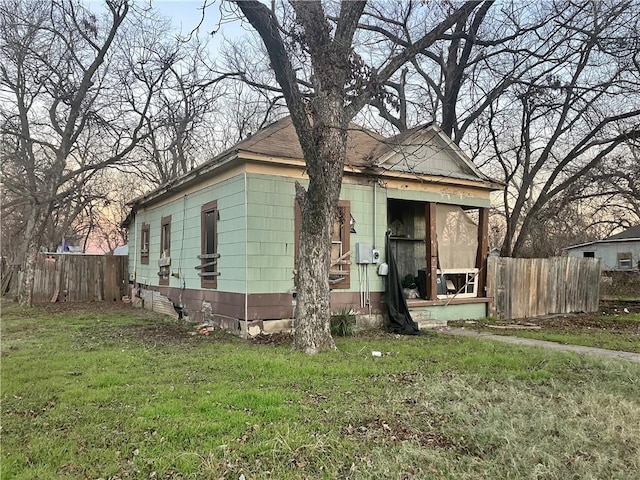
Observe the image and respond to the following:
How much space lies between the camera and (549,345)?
7965 millimetres

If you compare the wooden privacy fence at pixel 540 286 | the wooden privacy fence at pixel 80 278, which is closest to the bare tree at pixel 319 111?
the wooden privacy fence at pixel 540 286

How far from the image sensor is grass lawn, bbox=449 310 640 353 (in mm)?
8258

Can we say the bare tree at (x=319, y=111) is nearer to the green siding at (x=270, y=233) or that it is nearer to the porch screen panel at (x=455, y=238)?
the green siding at (x=270, y=233)

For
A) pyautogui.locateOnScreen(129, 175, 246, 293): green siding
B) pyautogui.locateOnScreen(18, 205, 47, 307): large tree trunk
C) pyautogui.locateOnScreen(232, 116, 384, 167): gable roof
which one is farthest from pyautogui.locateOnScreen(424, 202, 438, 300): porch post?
pyautogui.locateOnScreen(18, 205, 47, 307): large tree trunk

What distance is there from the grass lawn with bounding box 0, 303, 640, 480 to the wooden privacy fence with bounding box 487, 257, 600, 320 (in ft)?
14.8

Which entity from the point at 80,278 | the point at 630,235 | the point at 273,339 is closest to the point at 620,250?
the point at 630,235

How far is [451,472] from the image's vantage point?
312cm

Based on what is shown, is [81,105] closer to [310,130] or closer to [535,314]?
[310,130]

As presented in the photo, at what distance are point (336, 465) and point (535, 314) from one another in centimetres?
1046

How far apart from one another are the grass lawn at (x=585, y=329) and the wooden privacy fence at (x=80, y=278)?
13.2m

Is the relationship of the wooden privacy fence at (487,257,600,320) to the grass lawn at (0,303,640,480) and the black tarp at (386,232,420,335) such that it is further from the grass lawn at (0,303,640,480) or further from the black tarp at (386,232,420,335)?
the grass lawn at (0,303,640,480)

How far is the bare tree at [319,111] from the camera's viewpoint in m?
6.54

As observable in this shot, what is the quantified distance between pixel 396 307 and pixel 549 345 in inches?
118

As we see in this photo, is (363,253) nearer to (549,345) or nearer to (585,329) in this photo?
(549,345)
